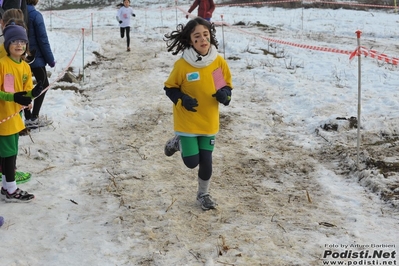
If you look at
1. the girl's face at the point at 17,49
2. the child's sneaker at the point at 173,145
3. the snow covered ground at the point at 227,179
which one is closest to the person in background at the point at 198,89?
the child's sneaker at the point at 173,145

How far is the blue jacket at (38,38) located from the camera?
6879 mm

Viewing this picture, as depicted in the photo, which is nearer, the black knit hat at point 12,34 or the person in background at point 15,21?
the black knit hat at point 12,34

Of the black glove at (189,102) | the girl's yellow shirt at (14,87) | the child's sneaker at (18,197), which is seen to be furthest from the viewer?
the child's sneaker at (18,197)

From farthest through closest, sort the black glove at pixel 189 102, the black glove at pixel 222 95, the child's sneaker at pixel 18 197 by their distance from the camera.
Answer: the child's sneaker at pixel 18 197 < the black glove at pixel 222 95 < the black glove at pixel 189 102

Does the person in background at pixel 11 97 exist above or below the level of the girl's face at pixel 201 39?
below

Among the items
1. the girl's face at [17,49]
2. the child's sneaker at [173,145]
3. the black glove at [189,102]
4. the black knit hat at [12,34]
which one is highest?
the black knit hat at [12,34]

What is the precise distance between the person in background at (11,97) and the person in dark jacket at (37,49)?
89.6 inches

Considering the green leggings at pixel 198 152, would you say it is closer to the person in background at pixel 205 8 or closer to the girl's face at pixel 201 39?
the girl's face at pixel 201 39

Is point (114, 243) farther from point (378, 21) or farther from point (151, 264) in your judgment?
point (378, 21)

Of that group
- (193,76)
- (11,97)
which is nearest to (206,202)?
(193,76)

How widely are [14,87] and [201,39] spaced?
2.10 m

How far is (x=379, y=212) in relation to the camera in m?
4.43

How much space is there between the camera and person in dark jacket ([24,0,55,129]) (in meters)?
6.88

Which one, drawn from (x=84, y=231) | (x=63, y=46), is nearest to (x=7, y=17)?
(x=84, y=231)
